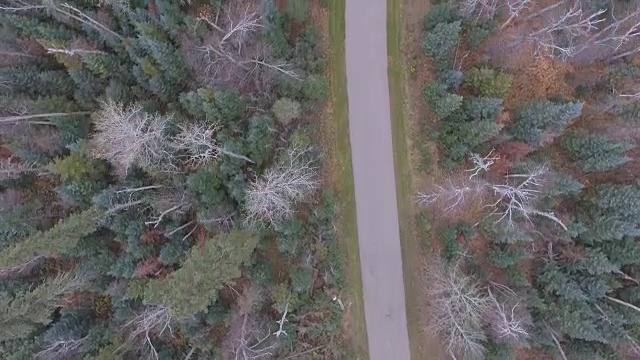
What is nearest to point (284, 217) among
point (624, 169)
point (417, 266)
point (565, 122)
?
point (417, 266)

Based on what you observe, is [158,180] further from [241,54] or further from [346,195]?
[346,195]

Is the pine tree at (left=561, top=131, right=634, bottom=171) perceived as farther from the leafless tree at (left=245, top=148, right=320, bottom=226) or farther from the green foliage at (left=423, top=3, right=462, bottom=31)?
the leafless tree at (left=245, top=148, right=320, bottom=226)

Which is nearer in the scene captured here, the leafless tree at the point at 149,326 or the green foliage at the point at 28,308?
the green foliage at the point at 28,308

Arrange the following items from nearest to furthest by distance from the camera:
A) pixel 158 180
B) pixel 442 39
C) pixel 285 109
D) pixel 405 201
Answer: pixel 285 109, pixel 158 180, pixel 442 39, pixel 405 201

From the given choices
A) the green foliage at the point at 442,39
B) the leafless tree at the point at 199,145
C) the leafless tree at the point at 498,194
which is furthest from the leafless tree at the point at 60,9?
the leafless tree at the point at 498,194

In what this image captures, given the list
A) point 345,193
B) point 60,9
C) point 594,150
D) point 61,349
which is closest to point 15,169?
point 60,9

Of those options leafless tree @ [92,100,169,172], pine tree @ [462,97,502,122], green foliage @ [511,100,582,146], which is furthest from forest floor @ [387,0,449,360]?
leafless tree @ [92,100,169,172]

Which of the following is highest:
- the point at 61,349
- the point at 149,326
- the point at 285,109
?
the point at 285,109

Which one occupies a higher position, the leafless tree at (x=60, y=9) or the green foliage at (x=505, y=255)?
the leafless tree at (x=60, y=9)

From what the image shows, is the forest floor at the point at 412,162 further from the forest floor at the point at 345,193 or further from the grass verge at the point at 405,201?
the forest floor at the point at 345,193
